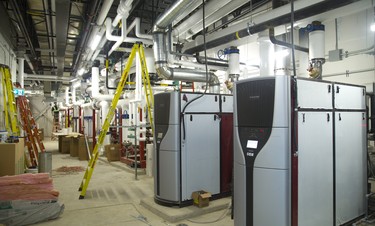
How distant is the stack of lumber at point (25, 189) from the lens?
3479mm

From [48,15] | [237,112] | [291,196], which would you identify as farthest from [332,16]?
[48,15]

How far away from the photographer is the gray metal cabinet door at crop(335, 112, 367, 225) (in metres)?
2.95

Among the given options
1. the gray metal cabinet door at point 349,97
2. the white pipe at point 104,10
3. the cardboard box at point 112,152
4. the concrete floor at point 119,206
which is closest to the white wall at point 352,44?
the gray metal cabinet door at point 349,97

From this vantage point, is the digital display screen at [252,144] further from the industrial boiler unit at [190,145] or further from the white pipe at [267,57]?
the white pipe at [267,57]

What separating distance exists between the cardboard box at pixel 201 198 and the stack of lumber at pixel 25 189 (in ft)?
6.52

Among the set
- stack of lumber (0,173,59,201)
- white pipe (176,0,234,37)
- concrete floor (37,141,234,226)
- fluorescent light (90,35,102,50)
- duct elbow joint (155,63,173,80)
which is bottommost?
concrete floor (37,141,234,226)

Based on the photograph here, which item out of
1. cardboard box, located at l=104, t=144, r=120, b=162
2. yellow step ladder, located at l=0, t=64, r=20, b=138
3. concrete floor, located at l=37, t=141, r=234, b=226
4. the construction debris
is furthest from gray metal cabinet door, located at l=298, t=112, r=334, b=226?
cardboard box, located at l=104, t=144, r=120, b=162

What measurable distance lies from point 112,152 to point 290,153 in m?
6.74

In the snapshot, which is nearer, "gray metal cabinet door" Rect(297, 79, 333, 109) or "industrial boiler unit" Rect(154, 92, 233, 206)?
"gray metal cabinet door" Rect(297, 79, 333, 109)

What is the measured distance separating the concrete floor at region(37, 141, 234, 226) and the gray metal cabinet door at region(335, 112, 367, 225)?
4.52ft

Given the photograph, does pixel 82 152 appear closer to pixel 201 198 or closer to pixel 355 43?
pixel 201 198

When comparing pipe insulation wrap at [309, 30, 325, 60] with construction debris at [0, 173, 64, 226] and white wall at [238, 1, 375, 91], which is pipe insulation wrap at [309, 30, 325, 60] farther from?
construction debris at [0, 173, 64, 226]

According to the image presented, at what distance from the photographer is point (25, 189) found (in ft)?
11.8

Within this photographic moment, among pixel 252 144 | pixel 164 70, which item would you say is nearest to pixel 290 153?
pixel 252 144
